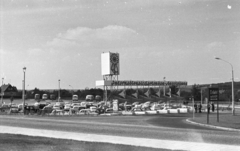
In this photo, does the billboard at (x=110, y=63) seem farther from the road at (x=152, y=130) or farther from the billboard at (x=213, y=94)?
the billboard at (x=213, y=94)

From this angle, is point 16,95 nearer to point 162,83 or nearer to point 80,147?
point 162,83

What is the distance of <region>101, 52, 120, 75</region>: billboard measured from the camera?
102188mm

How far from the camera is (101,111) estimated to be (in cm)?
5534

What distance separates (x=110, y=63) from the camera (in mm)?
102125

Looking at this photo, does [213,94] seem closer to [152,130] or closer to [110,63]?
[152,130]

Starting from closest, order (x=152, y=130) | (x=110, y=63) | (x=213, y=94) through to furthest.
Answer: (x=152, y=130), (x=213, y=94), (x=110, y=63)

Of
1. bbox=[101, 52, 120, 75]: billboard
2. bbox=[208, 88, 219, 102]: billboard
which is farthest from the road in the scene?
bbox=[101, 52, 120, 75]: billboard

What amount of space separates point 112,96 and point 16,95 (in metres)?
72.5

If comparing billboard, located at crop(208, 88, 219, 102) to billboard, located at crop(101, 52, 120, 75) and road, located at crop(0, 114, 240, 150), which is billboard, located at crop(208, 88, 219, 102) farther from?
billboard, located at crop(101, 52, 120, 75)

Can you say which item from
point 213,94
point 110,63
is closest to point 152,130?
point 213,94

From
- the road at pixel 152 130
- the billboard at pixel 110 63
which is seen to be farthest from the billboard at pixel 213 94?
the billboard at pixel 110 63

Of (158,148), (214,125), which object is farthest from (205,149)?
(214,125)

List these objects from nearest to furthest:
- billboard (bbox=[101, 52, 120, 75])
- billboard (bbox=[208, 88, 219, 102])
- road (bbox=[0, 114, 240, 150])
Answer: road (bbox=[0, 114, 240, 150]) < billboard (bbox=[208, 88, 219, 102]) < billboard (bbox=[101, 52, 120, 75])

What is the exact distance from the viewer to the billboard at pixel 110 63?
102 m
